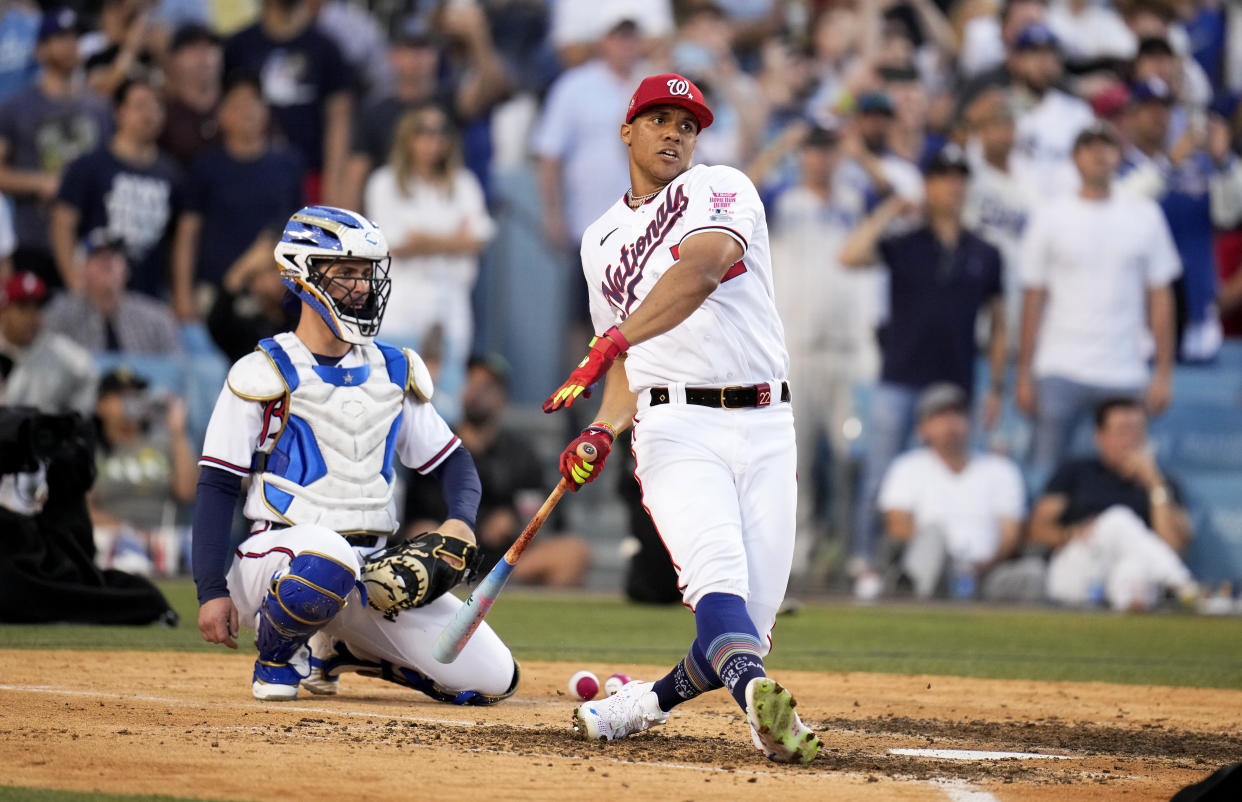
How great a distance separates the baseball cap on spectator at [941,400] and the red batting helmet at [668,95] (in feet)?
22.6

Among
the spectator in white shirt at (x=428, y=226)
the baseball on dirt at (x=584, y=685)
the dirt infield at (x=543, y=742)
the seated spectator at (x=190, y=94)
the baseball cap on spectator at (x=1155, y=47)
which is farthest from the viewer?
the baseball cap on spectator at (x=1155, y=47)

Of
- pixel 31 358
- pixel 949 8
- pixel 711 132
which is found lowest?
pixel 31 358

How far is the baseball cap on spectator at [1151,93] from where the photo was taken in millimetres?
12727

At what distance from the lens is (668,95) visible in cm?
500

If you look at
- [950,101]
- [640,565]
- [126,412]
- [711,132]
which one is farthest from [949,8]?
[126,412]

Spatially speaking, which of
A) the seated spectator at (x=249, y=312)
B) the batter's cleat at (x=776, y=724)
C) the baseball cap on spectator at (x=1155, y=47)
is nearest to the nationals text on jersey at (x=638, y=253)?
the batter's cleat at (x=776, y=724)

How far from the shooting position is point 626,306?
5.17m

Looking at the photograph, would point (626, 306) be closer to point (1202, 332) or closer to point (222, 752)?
point (222, 752)

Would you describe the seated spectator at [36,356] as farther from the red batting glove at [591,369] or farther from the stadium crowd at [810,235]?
the red batting glove at [591,369]

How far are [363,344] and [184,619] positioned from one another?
392 centimetres

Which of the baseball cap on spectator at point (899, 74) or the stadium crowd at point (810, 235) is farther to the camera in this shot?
the baseball cap on spectator at point (899, 74)

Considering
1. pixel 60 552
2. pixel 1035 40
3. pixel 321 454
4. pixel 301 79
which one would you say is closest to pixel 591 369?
pixel 321 454

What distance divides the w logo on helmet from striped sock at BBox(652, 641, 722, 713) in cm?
167

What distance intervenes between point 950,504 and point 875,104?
10.5ft
